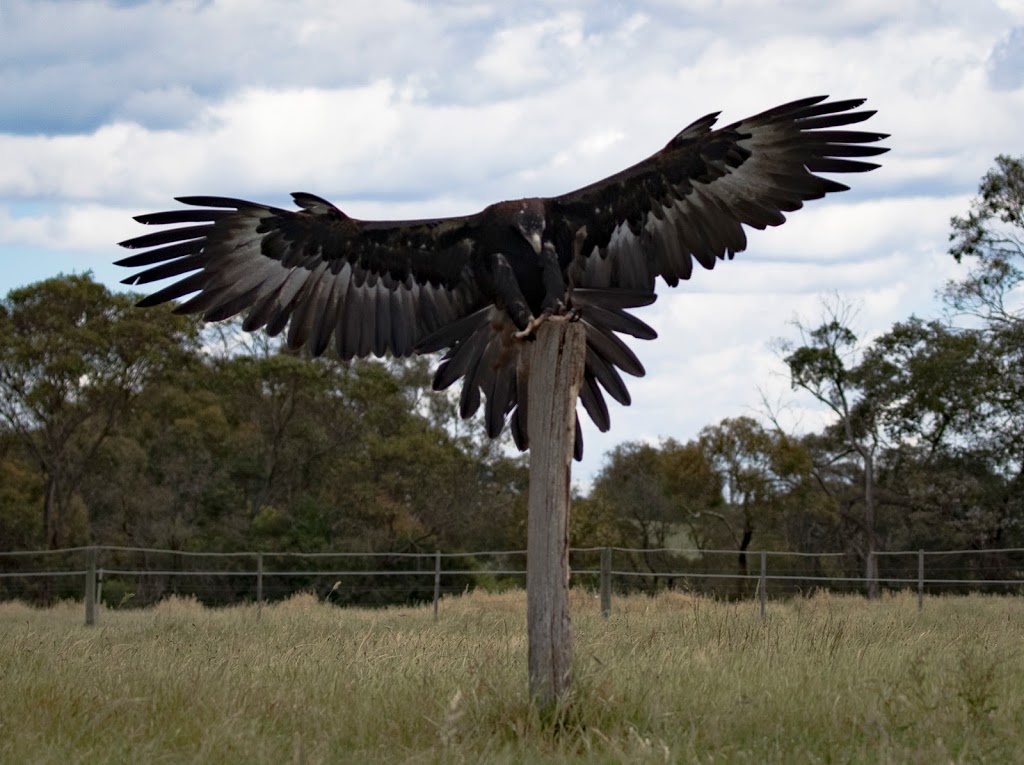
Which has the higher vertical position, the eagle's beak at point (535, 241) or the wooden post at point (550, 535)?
the eagle's beak at point (535, 241)

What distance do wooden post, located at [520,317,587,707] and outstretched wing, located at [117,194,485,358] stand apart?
67.0 inches

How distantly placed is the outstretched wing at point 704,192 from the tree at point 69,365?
23.3 meters

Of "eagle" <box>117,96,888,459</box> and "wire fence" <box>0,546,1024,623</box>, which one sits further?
"wire fence" <box>0,546,1024,623</box>

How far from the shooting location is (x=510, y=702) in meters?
5.93

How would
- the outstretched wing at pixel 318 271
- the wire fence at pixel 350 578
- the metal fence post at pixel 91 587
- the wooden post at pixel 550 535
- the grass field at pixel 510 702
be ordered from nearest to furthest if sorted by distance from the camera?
the grass field at pixel 510 702
the wooden post at pixel 550 535
the outstretched wing at pixel 318 271
the metal fence post at pixel 91 587
the wire fence at pixel 350 578

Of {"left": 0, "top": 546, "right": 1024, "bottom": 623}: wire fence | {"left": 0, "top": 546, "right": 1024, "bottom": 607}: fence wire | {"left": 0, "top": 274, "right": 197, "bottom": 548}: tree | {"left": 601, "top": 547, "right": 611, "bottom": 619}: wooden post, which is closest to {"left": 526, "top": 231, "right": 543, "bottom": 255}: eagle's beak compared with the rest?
{"left": 601, "top": 547, "right": 611, "bottom": 619}: wooden post

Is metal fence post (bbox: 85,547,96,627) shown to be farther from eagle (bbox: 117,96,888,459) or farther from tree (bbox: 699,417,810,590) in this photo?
tree (bbox: 699,417,810,590)

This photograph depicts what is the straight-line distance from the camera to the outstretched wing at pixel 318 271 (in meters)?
7.70

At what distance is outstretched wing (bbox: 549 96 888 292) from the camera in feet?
23.7

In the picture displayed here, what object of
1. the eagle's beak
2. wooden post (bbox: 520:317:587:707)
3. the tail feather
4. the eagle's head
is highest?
the eagle's head

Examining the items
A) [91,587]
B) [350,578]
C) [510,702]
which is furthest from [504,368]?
[350,578]

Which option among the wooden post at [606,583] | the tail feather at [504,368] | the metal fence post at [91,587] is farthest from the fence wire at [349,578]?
the tail feather at [504,368]

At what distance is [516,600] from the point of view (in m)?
19.3

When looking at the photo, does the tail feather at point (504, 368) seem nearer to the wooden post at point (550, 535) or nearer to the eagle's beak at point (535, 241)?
the eagle's beak at point (535, 241)
